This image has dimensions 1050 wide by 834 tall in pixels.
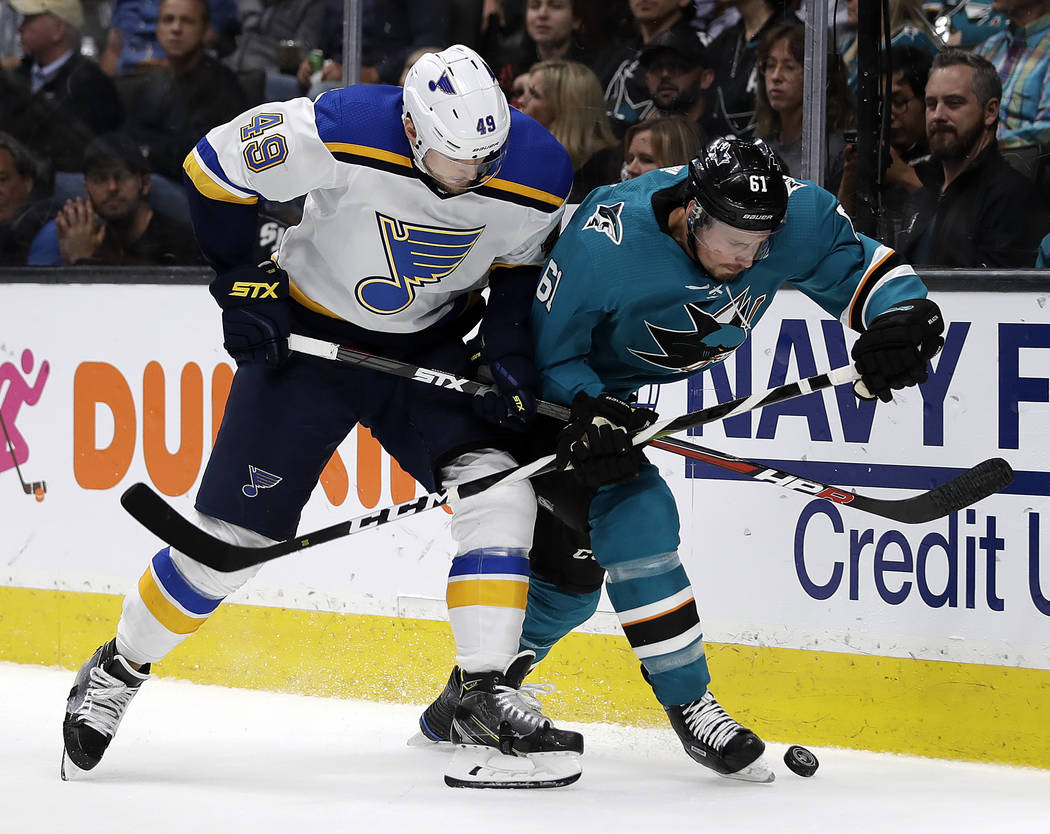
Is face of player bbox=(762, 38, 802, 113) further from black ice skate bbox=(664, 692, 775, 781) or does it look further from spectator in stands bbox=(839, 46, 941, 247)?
black ice skate bbox=(664, 692, 775, 781)

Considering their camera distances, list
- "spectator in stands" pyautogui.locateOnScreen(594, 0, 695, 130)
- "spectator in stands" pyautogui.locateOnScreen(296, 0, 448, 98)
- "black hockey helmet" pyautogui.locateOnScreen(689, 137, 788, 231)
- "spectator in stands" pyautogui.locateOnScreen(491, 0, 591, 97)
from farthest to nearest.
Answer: "spectator in stands" pyautogui.locateOnScreen(296, 0, 448, 98) < "spectator in stands" pyautogui.locateOnScreen(491, 0, 591, 97) < "spectator in stands" pyautogui.locateOnScreen(594, 0, 695, 130) < "black hockey helmet" pyautogui.locateOnScreen(689, 137, 788, 231)

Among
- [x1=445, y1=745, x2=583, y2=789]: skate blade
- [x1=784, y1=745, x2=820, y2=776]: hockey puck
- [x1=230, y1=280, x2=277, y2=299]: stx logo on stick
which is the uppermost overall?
[x1=230, y1=280, x2=277, y2=299]: stx logo on stick

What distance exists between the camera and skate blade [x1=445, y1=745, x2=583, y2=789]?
216 centimetres

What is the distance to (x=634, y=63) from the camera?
3.12 metres

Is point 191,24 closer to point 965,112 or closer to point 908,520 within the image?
point 965,112

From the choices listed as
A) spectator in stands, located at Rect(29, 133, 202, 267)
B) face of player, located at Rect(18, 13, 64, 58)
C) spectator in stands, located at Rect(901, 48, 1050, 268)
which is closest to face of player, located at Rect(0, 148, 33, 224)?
spectator in stands, located at Rect(29, 133, 202, 267)

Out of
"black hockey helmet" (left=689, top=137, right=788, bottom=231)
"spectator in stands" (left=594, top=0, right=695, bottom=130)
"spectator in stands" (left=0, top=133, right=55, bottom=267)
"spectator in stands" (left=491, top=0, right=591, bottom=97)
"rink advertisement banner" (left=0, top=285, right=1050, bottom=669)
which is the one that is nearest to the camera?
"black hockey helmet" (left=689, top=137, right=788, bottom=231)

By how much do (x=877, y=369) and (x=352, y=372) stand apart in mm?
906

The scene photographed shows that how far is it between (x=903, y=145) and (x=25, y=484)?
92.9 inches

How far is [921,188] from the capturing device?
9.07ft

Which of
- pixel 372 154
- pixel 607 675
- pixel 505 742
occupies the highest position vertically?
pixel 372 154

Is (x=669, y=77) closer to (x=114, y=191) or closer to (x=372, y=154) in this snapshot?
(x=372, y=154)

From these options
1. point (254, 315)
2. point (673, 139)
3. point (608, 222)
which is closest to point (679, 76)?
point (673, 139)

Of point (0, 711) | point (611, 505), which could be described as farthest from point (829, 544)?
point (0, 711)
